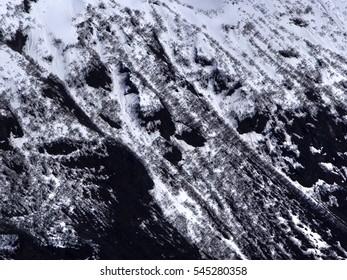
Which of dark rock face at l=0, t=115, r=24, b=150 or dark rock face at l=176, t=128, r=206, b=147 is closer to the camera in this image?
dark rock face at l=0, t=115, r=24, b=150

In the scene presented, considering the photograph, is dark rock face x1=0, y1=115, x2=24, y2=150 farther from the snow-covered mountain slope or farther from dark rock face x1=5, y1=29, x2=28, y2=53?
dark rock face x1=5, y1=29, x2=28, y2=53

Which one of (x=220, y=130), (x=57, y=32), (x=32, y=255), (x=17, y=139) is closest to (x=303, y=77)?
(x=220, y=130)

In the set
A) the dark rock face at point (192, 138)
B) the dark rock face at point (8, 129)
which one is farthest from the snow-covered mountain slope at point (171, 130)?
the dark rock face at point (192, 138)

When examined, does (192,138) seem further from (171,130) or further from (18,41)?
(18,41)

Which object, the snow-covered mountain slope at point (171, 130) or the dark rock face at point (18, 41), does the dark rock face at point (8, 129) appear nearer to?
the snow-covered mountain slope at point (171, 130)

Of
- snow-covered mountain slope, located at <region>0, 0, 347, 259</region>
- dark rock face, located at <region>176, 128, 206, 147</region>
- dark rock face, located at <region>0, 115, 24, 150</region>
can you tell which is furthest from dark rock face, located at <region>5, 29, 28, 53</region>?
dark rock face, located at <region>176, 128, 206, 147</region>

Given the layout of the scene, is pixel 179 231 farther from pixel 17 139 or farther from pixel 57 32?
pixel 57 32

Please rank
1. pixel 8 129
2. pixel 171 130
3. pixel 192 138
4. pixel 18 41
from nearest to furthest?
pixel 8 129 < pixel 171 130 < pixel 192 138 < pixel 18 41

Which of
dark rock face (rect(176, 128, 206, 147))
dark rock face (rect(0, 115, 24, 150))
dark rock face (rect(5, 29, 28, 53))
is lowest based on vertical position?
dark rock face (rect(0, 115, 24, 150))

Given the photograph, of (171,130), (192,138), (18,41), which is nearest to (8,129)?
(18,41)

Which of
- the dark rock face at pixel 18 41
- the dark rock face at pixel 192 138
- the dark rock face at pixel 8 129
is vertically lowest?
the dark rock face at pixel 8 129
